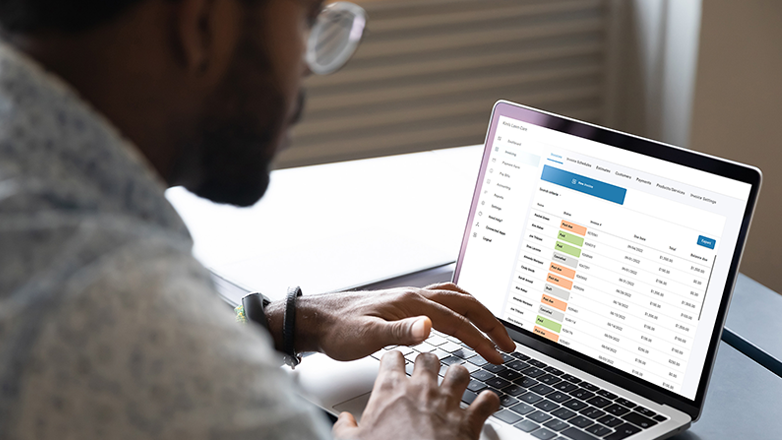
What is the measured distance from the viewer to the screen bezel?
0.74 meters

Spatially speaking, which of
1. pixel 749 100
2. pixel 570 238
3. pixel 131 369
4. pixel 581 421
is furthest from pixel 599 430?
pixel 749 100

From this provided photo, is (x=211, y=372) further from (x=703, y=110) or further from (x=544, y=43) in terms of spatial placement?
(x=544, y=43)

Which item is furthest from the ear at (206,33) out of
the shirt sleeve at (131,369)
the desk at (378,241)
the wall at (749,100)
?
the wall at (749,100)

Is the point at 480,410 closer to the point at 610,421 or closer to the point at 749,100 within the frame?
the point at 610,421

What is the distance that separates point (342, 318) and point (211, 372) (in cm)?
49

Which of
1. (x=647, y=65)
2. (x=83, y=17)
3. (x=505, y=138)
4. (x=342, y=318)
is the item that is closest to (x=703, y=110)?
(x=647, y=65)

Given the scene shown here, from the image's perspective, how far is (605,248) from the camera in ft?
2.71

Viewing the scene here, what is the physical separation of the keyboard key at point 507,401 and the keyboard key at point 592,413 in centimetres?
7

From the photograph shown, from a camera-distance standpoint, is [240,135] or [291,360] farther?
[291,360]

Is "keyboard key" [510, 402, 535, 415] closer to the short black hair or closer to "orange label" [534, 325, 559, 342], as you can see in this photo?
"orange label" [534, 325, 559, 342]

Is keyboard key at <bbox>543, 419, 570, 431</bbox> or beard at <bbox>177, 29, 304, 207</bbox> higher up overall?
beard at <bbox>177, 29, 304, 207</bbox>

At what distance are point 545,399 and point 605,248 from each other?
18 centimetres

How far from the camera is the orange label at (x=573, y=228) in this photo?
85 centimetres

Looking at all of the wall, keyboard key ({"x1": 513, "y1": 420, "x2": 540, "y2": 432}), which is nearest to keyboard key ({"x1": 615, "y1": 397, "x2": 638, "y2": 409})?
keyboard key ({"x1": 513, "y1": 420, "x2": 540, "y2": 432})
